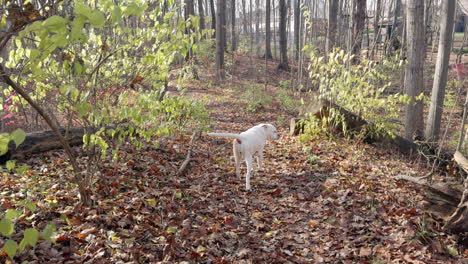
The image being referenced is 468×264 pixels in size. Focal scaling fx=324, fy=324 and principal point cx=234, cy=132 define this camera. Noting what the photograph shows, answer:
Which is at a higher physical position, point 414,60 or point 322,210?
point 414,60

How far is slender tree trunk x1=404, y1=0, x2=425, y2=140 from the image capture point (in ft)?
27.0

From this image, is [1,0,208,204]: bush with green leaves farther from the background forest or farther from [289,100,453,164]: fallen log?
[289,100,453,164]: fallen log

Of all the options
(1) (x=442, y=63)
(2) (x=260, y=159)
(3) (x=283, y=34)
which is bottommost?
(2) (x=260, y=159)

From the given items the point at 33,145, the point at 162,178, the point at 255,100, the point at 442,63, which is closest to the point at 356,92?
the point at 442,63

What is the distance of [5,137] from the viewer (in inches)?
68.2

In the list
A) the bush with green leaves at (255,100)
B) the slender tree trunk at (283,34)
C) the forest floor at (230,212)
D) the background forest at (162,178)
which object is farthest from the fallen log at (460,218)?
the slender tree trunk at (283,34)

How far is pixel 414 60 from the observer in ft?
27.9

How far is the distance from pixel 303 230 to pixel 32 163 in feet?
14.6

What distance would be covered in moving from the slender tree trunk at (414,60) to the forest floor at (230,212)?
9.16 ft

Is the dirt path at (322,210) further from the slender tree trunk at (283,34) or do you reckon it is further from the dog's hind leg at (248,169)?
the slender tree trunk at (283,34)

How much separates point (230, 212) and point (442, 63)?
7.90 metres

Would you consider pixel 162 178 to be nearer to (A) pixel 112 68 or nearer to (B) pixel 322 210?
Answer: (A) pixel 112 68

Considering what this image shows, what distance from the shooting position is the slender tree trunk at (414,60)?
8219mm

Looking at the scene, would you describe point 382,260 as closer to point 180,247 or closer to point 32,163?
point 180,247
